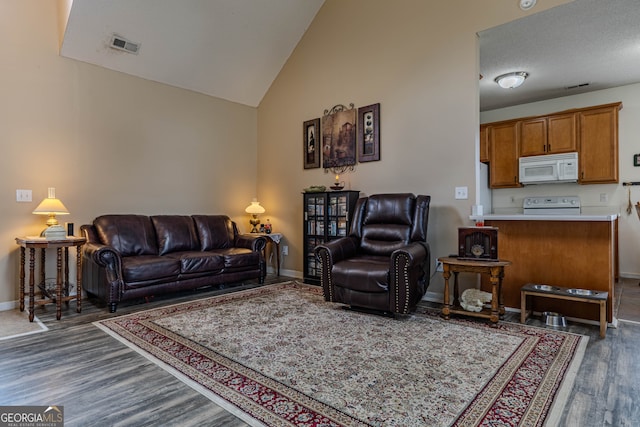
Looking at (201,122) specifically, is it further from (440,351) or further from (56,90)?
(440,351)

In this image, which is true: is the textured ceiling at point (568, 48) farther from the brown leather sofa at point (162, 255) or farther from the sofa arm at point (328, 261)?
the brown leather sofa at point (162, 255)

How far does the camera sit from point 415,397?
176 cm

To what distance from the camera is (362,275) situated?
10.1ft

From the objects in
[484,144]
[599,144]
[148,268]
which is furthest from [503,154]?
[148,268]

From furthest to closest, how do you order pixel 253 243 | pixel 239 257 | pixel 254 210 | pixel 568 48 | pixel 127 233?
pixel 254 210
pixel 253 243
pixel 239 257
pixel 127 233
pixel 568 48

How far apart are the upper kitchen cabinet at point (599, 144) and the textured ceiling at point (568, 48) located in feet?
1.51

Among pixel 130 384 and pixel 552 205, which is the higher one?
pixel 552 205

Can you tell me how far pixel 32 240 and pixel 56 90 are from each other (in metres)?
1.72

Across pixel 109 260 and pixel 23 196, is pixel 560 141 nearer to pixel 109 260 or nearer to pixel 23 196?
pixel 109 260

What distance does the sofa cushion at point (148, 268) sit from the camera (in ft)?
11.2

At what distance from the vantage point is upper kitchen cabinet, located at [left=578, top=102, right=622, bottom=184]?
466cm

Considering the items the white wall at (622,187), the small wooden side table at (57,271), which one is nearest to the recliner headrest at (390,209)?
the small wooden side table at (57,271)

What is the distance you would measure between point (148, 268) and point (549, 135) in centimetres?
557

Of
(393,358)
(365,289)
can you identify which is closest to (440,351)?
(393,358)
